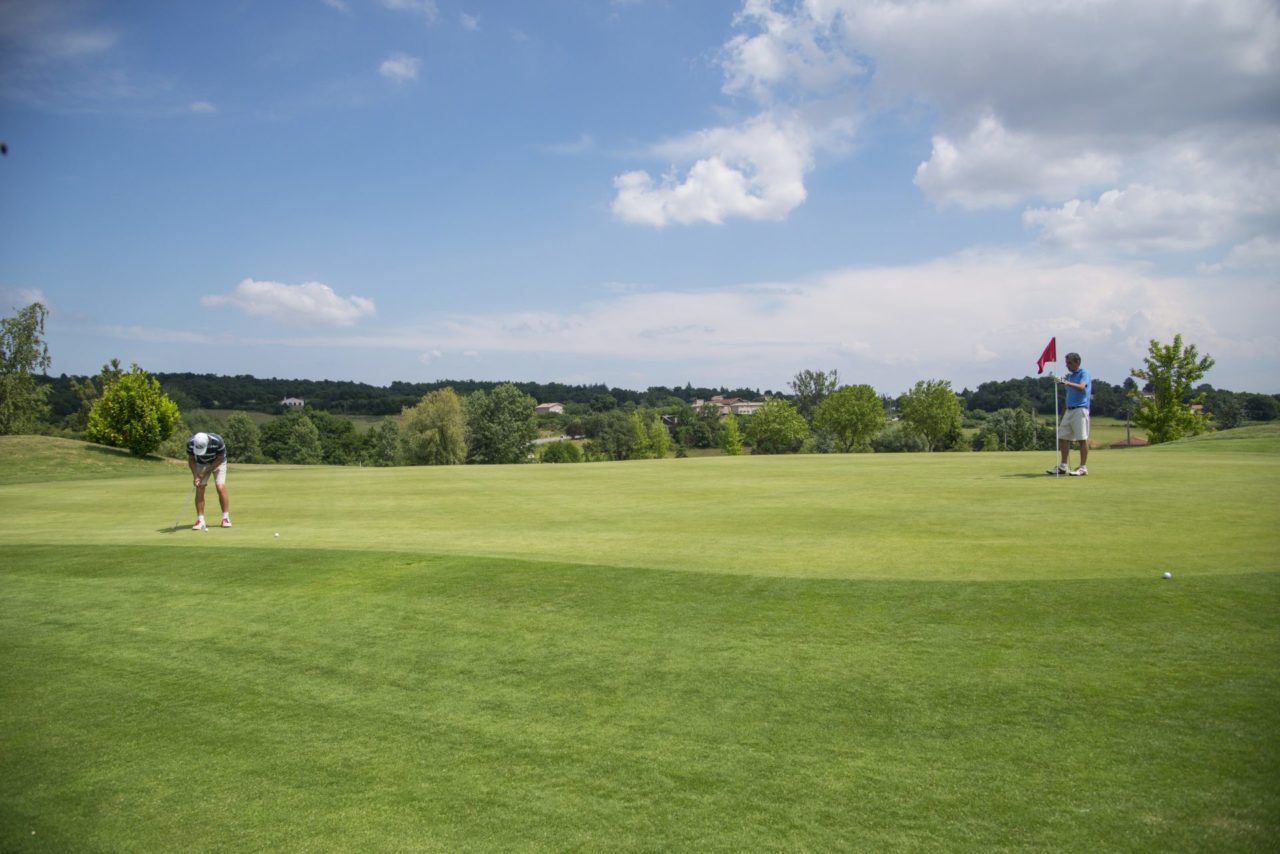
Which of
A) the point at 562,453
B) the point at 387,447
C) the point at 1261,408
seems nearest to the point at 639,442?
the point at 562,453

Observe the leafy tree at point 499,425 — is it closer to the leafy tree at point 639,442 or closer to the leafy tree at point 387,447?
the leafy tree at point 387,447

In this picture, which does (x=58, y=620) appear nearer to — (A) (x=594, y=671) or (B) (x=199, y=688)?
(B) (x=199, y=688)

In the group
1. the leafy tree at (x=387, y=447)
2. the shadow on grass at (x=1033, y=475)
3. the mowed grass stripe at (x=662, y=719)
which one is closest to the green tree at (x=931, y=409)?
the leafy tree at (x=387, y=447)

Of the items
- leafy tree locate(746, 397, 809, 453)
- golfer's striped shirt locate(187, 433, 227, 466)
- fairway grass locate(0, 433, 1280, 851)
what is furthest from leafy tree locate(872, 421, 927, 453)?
fairway grass locate(0, 433, 1280, 851)

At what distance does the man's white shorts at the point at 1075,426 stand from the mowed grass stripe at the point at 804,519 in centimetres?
109

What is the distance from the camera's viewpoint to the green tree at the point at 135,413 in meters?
44.2

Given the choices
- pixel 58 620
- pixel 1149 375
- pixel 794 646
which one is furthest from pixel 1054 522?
pixel 1149 375

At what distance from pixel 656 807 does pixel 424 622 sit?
4590mm

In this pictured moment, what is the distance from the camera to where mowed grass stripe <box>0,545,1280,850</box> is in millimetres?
4605

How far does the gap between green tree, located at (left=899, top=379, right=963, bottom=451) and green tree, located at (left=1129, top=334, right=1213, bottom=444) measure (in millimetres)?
42647

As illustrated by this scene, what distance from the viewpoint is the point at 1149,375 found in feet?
182

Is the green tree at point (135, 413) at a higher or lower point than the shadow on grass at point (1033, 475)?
higher

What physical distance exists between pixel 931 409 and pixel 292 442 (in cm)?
10032

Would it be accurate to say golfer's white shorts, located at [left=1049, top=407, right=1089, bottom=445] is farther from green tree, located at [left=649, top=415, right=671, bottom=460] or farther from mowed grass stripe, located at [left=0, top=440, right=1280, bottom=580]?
green tree, located at [left=649, top=415, right=671, bottom=460]
